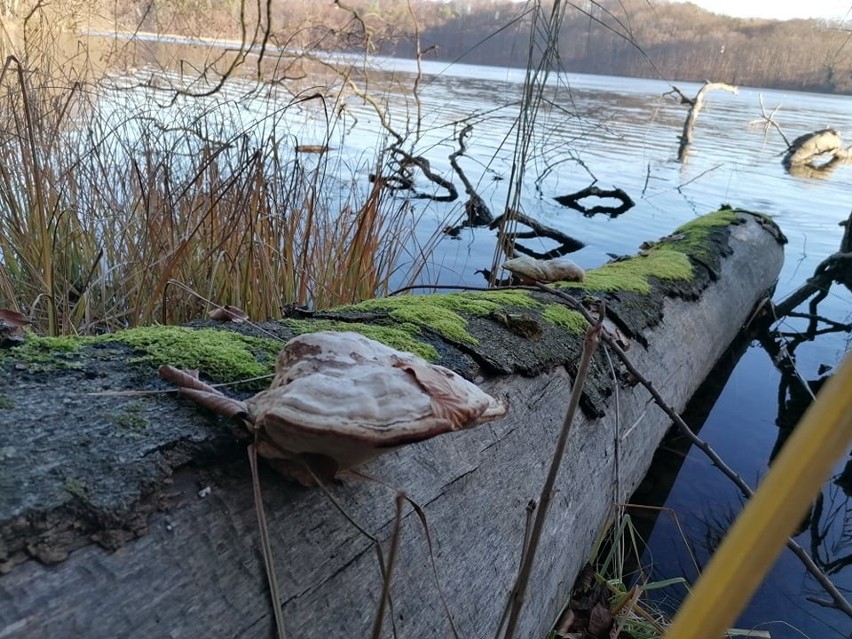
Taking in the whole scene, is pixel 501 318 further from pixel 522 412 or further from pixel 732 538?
pixel 732 538

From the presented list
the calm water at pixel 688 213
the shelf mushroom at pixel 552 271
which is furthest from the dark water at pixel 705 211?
the shelf mushroom at pixel 552 271

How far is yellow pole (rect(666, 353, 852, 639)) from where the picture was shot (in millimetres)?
220

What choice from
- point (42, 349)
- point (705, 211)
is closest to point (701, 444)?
point (42, 349)

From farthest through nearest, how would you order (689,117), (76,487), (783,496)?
(689,117)
(76,487)
(783,496)

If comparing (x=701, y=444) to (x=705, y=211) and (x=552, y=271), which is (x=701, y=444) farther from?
(x=705, y=211)

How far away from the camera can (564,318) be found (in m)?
1.74

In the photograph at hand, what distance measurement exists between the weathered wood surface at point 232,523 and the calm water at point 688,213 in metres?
1.03

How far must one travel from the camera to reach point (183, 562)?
0.69 m

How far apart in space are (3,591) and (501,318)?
1.18 m

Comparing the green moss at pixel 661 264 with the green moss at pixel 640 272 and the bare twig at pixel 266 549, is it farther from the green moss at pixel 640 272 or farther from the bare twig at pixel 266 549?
the bare twig at pixel 266 549

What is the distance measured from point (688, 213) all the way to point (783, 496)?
6.74 metres

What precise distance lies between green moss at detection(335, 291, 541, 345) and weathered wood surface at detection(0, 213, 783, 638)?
0.23 ft

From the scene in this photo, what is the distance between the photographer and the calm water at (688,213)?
218 centimetres

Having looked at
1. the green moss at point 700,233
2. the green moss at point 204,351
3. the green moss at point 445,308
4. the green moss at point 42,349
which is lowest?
the green moss at point 700,233
